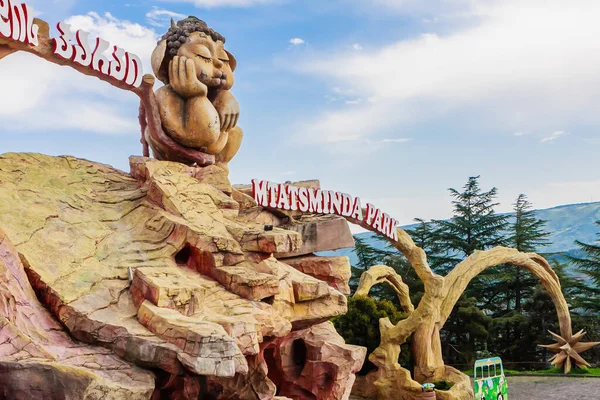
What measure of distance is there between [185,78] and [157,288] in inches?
188

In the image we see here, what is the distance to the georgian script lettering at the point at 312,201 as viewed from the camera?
976 centimetres

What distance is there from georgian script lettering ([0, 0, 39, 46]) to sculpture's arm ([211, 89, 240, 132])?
10.9 feet

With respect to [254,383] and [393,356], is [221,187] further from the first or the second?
[393,356]

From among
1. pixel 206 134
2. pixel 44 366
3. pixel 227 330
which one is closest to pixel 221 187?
pixel 206 134

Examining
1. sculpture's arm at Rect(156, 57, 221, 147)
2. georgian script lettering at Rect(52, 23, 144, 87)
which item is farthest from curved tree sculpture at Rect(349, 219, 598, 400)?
georgian script lettering at Rect(52, 23, 144, 87)

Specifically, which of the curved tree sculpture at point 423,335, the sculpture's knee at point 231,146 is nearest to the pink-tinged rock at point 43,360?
the sculpture's knee at point 231,146

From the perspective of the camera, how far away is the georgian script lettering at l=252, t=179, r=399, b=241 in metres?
9.76

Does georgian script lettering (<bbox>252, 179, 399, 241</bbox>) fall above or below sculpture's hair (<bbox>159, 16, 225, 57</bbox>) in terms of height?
below

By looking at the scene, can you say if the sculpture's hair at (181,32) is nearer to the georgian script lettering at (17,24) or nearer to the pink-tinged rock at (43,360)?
the georgian script lettering at (17,24)

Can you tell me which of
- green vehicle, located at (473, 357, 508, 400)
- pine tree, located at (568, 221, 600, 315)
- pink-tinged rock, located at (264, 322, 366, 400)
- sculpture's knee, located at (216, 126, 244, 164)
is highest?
sculpture's knee, located at (216, 126, 244, 164)

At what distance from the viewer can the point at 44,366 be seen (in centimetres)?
529

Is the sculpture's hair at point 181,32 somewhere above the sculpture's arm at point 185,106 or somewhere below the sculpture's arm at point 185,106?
above

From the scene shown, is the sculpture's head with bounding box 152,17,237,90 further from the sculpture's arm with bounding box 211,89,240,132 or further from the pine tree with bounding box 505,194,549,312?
the pine tree with bounding box 505,194,549,312

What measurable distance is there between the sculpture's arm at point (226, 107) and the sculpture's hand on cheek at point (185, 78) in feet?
1.93
